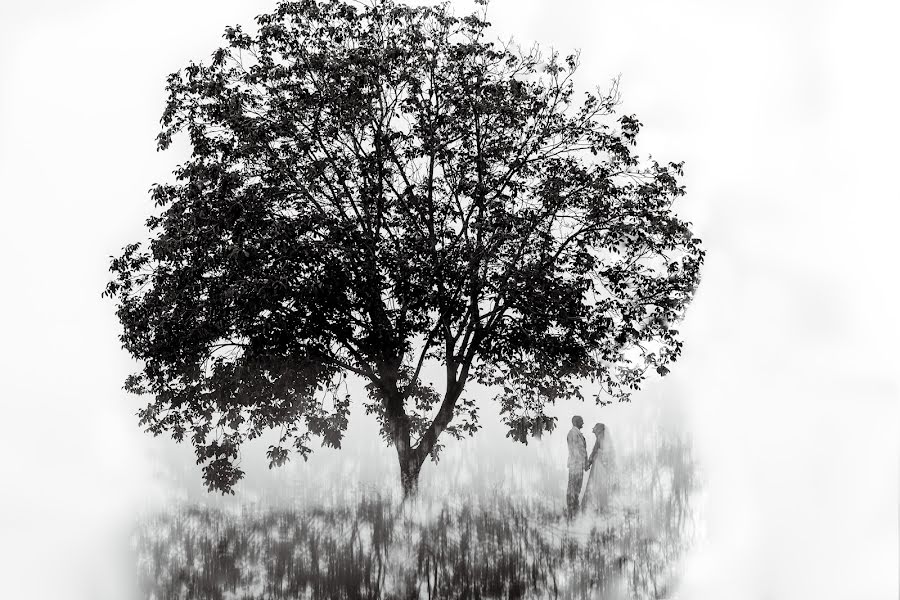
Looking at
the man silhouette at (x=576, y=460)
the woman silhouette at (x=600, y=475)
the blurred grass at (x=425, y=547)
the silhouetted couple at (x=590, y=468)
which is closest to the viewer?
the blurred grass at (x=425, y=547)

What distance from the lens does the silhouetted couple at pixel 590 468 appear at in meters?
17.5

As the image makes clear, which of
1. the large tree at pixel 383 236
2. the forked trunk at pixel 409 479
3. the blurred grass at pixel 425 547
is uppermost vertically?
the large tree at pixel 383 236

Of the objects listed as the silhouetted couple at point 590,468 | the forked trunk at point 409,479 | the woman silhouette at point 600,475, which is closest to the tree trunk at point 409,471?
the forked trunk at point 409,479

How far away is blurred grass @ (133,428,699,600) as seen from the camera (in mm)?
12969

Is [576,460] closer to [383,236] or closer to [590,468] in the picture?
[590,468]

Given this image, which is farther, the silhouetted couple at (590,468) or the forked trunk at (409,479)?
the silhouetted couple at (590,468)

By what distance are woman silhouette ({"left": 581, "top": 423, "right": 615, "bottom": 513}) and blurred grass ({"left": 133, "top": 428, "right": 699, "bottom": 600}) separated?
1.02ft

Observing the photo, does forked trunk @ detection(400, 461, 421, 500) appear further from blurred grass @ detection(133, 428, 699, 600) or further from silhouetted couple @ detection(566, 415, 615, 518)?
silhouetted couple @ detection(566, 415, 615, 518)

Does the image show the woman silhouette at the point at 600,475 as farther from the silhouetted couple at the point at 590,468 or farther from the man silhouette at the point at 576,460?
the man silhouette at the point at 576,460

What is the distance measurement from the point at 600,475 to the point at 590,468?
304mm

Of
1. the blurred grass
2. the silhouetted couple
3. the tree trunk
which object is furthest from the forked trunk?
the silhouetted couple

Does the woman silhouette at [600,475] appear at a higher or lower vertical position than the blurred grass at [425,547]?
higher

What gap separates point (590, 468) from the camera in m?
17.8

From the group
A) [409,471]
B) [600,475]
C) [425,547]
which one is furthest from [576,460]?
[425,547]
